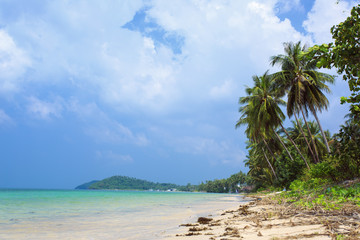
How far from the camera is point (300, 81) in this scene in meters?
18.8

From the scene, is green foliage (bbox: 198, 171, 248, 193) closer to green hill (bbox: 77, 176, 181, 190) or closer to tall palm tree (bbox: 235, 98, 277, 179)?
tall palm tree (bbox: 235, 98, 277, 179)

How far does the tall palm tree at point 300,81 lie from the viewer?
18545 millimetres

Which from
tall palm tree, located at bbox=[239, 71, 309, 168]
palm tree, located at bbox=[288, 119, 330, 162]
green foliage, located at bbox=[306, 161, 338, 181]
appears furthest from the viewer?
palm tree, located at bbox=[288, 119, 330, 162]

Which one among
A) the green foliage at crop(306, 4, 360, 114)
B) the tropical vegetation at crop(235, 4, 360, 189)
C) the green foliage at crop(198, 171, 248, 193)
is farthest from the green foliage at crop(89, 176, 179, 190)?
the green foliage at crop(306, 4, 360, 114)

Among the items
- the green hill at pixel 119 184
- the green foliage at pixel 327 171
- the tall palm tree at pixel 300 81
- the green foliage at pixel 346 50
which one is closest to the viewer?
the green foliage at pixel 346 50

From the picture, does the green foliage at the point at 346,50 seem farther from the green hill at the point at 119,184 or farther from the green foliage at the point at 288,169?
the green hill at the point at 119,184

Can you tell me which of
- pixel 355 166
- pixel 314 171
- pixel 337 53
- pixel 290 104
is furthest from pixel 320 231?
pixel 290 104

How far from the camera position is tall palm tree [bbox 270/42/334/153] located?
60.8 feet

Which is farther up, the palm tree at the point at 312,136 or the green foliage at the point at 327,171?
the palm tree at the point at 312,136

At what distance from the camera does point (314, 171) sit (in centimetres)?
1344

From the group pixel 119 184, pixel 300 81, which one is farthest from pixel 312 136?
pixel 119 184

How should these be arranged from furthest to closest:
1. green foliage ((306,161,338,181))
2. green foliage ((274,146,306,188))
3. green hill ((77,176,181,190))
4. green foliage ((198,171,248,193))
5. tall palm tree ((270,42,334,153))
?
1. green hill ((77,176,181,190))
2. green foliage ((198,171,248,193))
3. green foliage ((274,146,306,188))
4. tall palm tree ((270,42,334,153))
5. green foliage ((306,161,338,181))

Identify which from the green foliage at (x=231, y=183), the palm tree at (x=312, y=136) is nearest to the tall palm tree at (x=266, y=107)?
the palm tree at (x=312, y=136)

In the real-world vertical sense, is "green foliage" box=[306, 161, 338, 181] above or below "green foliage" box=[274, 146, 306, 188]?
below
